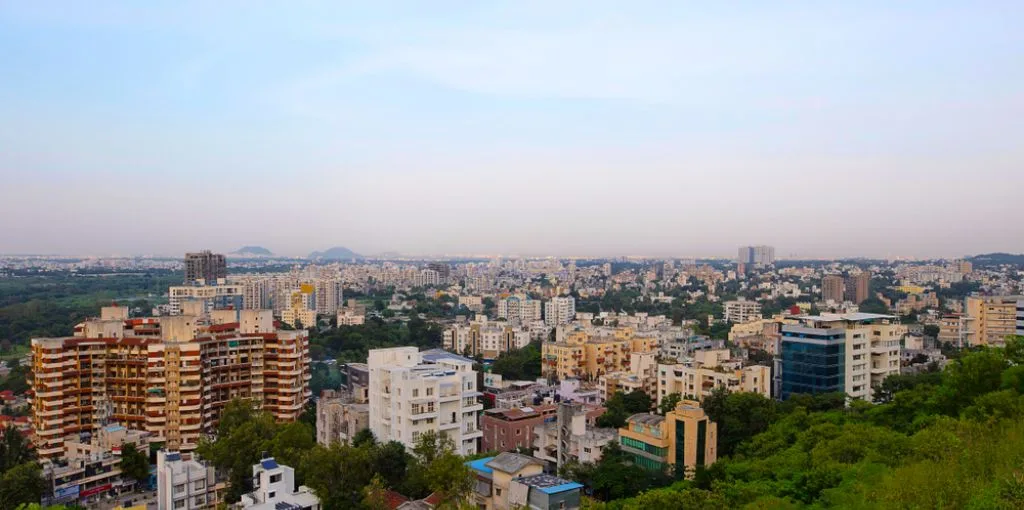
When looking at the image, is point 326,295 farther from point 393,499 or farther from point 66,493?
point 393,499

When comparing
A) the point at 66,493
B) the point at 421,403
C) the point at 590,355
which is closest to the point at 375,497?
the point at 421,403

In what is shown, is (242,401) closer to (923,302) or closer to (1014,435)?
(1014,435)

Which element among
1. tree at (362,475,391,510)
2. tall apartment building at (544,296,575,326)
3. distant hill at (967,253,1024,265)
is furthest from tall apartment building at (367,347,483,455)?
distant hill at (967,253,1024,265)

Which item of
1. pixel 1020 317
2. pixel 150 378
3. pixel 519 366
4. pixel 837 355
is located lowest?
pixel 519 366

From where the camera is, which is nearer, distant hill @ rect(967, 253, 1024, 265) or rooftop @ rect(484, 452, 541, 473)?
rooftop @ rect(484, 452, 541, 473)

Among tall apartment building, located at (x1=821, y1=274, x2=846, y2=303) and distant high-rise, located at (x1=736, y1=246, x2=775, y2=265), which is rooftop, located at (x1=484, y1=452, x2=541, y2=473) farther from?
distant high-rise, located at (x1=736, y1=246, x2=775, y2=265)

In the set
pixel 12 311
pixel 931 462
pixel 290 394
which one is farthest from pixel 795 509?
pixel 12 311

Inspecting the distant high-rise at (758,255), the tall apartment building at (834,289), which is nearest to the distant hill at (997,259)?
the distant high-rise at (758,255)
